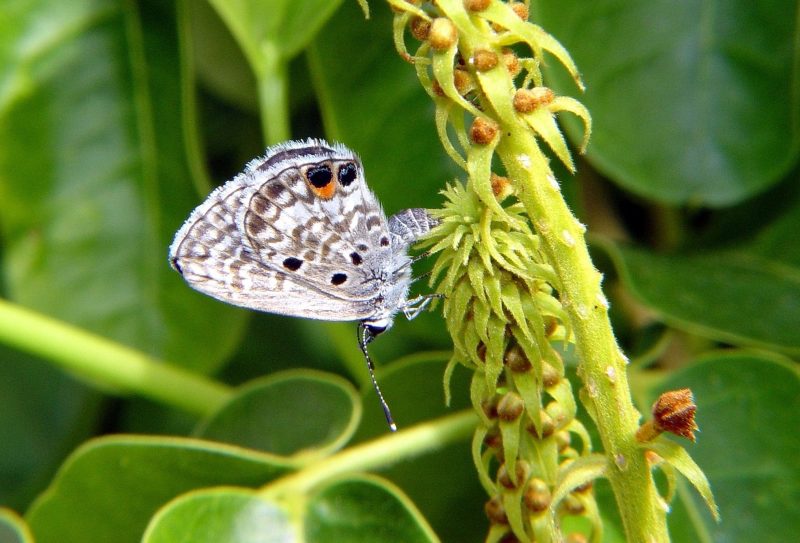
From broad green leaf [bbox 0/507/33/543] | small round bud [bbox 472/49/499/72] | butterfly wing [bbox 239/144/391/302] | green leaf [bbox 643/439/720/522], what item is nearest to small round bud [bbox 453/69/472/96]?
small round bud [bbox 472/49/499/72]

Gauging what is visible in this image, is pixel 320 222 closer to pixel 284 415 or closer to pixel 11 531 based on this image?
pixel 284 415

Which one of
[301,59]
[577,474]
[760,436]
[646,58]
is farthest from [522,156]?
[301,59]

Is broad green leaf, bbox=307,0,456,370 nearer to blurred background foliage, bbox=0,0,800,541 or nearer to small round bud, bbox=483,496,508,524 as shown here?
blurred background foliage, bbox=0,0,800,541

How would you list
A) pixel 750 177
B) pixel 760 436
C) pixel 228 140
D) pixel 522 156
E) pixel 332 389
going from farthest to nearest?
pixel 228 140 < pixel 750 177 < pixel 332 389 < pixel 760 436 < pixel 522 156

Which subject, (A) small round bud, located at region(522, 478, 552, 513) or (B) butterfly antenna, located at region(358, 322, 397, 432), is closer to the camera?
(A) small round bud, located at region(522, 478, 552, 513)

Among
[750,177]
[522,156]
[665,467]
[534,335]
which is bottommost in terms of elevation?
[750,177]

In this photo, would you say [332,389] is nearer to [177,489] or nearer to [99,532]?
[177,489]

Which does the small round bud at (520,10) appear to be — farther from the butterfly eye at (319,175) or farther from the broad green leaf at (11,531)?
the broad green leaf at (11,531)
